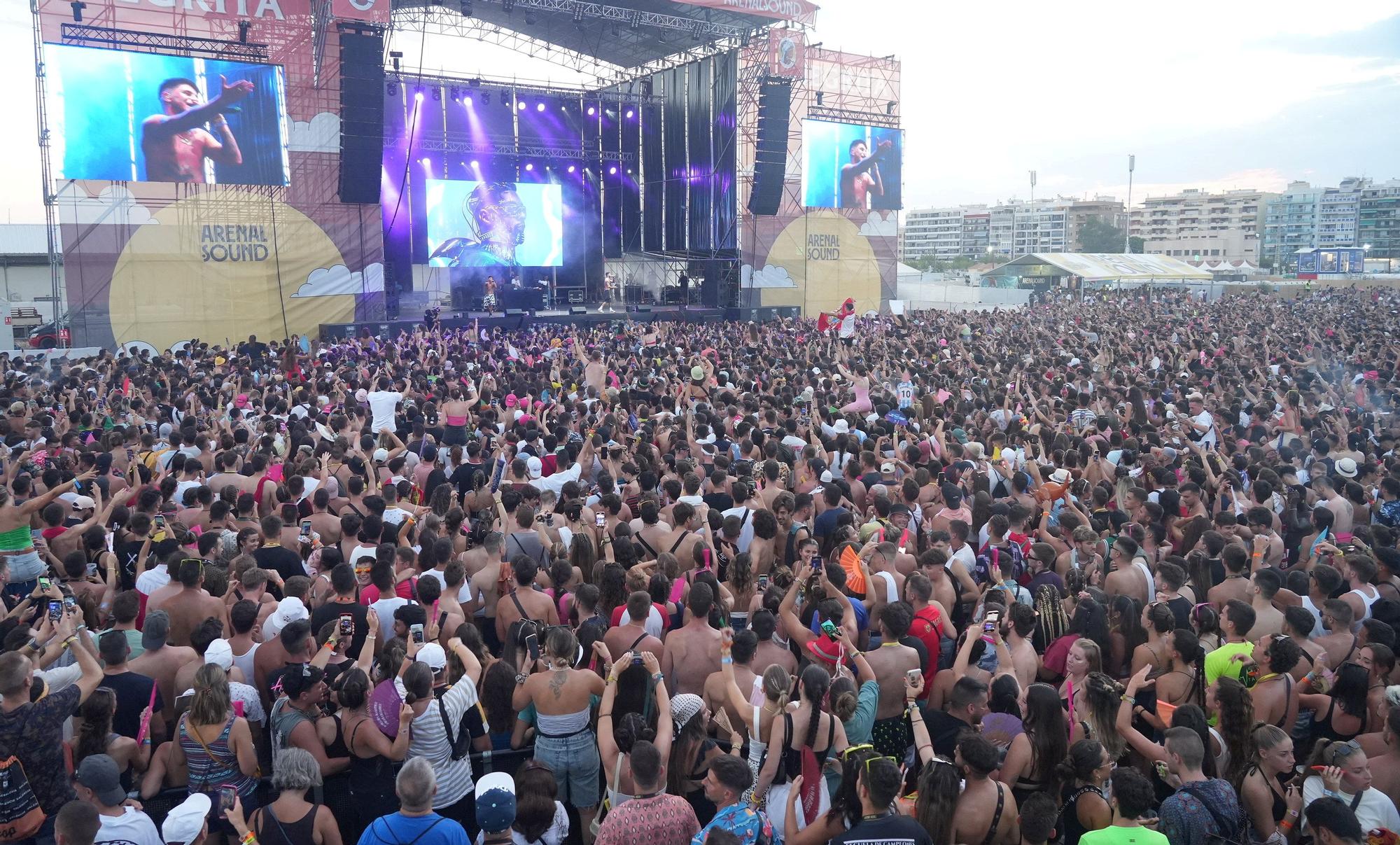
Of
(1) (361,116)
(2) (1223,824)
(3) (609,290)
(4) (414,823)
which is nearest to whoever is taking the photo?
(4) (414,823)

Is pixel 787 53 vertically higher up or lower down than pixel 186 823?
higher up

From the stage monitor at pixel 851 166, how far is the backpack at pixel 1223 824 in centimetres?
2643

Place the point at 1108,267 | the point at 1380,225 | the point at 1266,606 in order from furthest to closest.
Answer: the point at 1380,225, the point at 1108,267, the point at 1266,606

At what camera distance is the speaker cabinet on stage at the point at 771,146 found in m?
23.8

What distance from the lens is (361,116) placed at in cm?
2039

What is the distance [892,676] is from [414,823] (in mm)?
2124

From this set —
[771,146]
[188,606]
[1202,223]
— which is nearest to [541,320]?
[771,146]

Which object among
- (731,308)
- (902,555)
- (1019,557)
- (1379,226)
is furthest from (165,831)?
(1379,226)

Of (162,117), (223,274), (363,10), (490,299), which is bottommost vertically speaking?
(490,299)

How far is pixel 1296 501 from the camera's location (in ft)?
20.4

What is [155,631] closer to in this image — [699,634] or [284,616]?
[284,616]

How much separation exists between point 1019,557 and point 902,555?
2.36ft

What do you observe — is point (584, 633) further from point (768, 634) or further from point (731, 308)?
point (731, 308)

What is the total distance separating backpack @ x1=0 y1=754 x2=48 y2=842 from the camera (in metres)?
3.38
